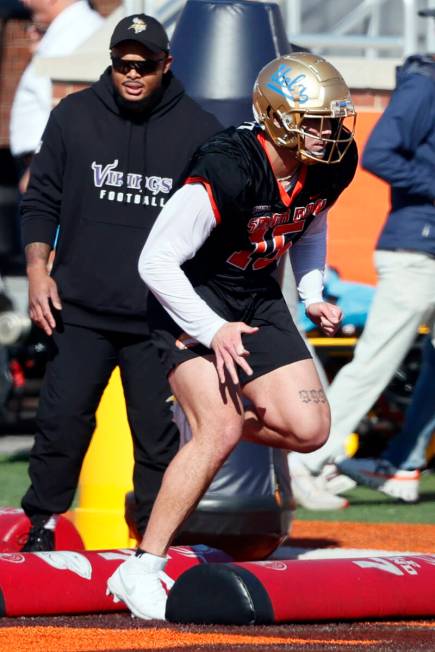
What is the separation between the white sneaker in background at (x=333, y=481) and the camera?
8.38m

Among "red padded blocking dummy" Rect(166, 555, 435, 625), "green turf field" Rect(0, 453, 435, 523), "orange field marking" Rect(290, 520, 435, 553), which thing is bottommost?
"green turf field" Rect(0, 453, 435, 523)

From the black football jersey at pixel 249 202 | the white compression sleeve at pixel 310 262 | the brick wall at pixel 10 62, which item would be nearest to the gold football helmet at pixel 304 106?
the black football jersey at pixel 249 202

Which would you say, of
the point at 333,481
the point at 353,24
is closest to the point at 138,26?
the point at 333,481

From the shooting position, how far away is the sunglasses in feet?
19.3

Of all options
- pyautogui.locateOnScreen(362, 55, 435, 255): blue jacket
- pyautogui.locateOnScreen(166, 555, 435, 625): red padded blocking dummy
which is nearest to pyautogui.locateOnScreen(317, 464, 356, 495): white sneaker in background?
pyautogui.locateOnScreen(362, 55, 435, 255): blue jacket

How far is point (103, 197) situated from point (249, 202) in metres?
0.96

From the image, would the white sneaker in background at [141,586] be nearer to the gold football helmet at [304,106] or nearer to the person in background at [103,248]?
the person in background at [103,248]

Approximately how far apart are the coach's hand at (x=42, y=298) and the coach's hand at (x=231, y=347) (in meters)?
1.06

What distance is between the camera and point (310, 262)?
5.70m

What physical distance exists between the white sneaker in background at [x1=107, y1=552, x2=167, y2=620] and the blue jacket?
346 centimetres

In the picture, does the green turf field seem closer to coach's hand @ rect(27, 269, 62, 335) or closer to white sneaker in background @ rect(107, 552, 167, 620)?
coach's hand @ rect(27, 269, 62, 335)

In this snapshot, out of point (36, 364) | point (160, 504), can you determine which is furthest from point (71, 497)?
point (36, 364)

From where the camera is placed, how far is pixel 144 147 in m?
5.94

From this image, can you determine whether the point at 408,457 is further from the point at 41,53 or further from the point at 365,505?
the point at 41,53
